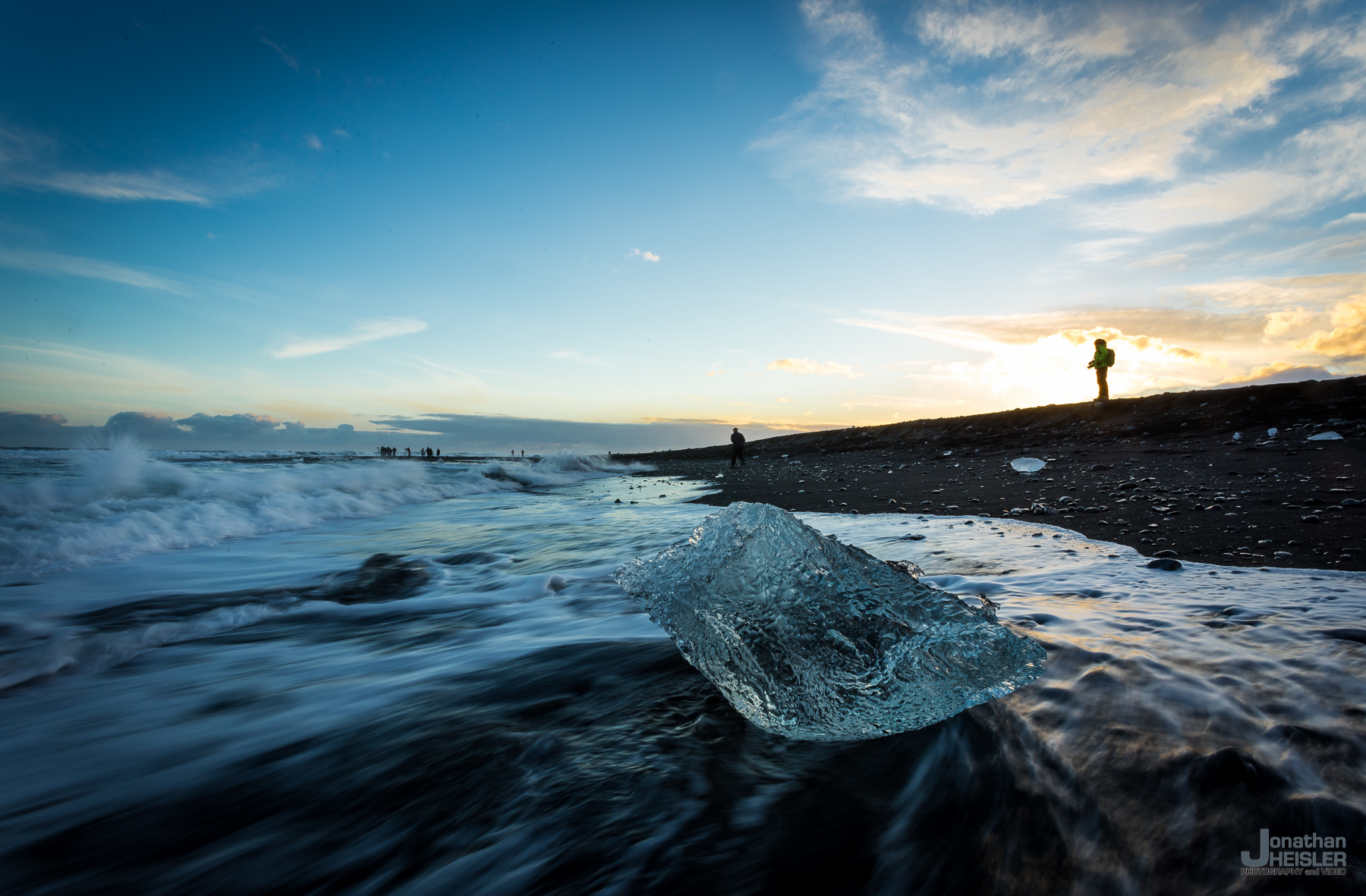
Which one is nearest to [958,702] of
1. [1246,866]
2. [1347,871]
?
[1246,866]

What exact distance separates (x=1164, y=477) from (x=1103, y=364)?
39.6 ft

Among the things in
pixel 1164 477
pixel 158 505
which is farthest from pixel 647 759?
pixel 158 505

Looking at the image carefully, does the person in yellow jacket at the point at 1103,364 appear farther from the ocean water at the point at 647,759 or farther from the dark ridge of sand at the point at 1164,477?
the ocean water at the point at 647,759

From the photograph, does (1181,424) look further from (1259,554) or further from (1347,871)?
(1347,871)

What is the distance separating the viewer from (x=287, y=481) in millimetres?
11078

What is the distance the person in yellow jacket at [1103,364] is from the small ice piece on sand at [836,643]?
60.7ft

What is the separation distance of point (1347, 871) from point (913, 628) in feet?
3.02

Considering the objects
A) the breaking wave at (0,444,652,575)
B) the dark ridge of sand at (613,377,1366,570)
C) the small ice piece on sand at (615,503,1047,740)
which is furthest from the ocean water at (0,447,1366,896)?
the breaking wave at (0,444,652,575)

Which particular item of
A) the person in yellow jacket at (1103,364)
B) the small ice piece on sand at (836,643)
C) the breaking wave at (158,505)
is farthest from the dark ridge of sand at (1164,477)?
the breaking wave at (158,505)

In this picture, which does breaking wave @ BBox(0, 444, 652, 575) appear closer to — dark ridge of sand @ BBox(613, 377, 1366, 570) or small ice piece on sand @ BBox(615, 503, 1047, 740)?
small ice piece on sand @ BBox(615, 503, 1047, 740)

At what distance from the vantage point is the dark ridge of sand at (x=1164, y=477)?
12.2ft

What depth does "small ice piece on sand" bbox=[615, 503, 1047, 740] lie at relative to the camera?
1638mm

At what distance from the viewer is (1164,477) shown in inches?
257

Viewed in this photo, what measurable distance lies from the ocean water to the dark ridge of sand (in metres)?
0.90
